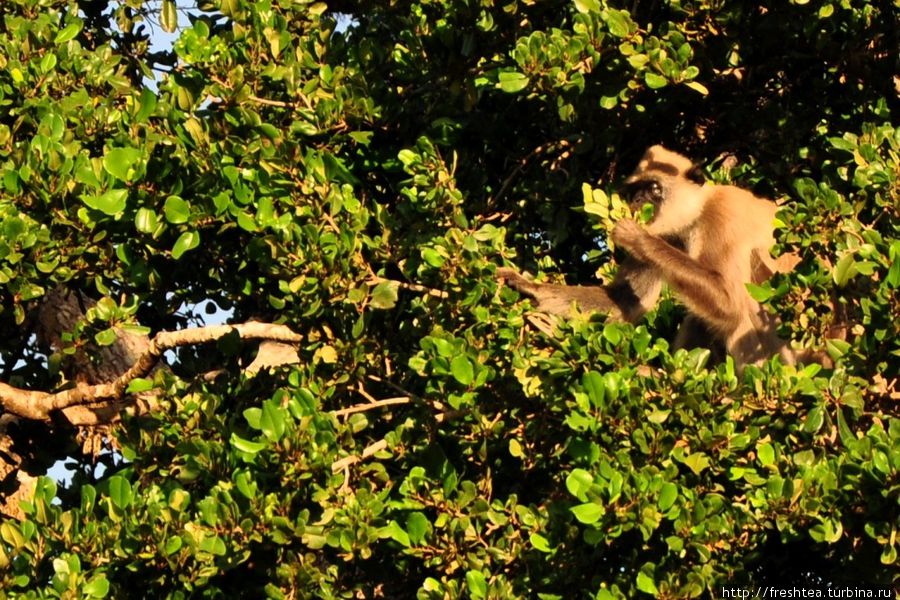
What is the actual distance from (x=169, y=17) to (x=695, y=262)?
2.59 meters

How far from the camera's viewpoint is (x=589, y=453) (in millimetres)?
4234

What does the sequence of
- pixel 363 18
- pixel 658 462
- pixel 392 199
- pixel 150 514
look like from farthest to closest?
pixel 363 18, pixel 392 199, pixel 150 514, pixel 658 462

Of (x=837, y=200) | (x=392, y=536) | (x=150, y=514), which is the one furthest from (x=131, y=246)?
(x=837, y=200)

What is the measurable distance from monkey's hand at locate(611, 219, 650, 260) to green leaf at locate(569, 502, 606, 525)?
6.78ft

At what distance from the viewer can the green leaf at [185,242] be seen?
4.86m

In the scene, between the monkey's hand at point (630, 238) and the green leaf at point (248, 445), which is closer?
the green leaf at point (248, 445)

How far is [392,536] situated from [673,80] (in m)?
1.89

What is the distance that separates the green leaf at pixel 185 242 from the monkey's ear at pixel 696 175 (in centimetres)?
269

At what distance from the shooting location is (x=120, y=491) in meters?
4.72

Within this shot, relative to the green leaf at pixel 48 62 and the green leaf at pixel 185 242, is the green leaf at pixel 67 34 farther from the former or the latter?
the green leaf at pixel 185 242

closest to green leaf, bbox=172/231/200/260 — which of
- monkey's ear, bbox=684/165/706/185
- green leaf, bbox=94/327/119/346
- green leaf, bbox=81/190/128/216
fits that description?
green leaf, bbox=81/190/128/216

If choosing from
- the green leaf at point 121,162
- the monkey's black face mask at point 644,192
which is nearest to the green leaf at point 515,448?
the green leaf at point 121,162

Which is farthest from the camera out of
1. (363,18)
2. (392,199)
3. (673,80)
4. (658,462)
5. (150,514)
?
(363,18)

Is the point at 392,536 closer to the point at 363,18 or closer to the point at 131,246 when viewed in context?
the point at 131,246
